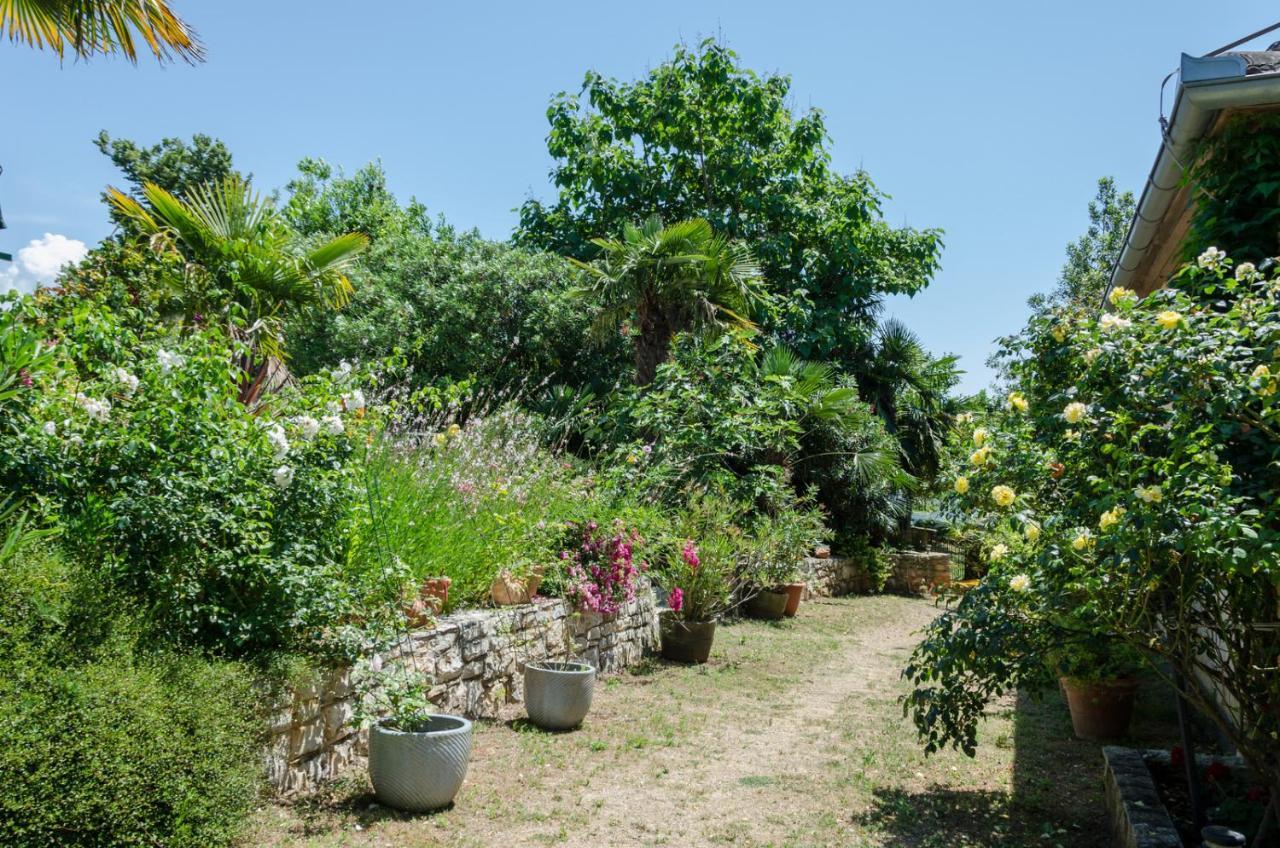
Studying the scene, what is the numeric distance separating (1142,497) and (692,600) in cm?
553

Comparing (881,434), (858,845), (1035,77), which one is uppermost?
(1035,77)

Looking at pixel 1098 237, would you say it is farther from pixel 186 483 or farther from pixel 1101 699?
pixel 186 483

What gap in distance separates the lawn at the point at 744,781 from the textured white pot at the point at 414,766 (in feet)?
0.27

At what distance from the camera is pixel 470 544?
6082mm

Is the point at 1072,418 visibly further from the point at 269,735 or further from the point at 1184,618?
the point at 269,735

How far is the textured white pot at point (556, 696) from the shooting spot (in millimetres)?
5734

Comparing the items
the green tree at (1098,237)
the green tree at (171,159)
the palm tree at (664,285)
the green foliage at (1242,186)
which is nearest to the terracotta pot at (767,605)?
the palm tree at (664,285)

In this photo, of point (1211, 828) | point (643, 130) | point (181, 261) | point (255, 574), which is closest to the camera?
point (1211, 828)

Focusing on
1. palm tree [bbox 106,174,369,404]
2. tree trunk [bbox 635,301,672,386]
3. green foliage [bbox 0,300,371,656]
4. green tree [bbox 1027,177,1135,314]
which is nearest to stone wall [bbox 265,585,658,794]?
green foliage [bbox 0,300,371,656]

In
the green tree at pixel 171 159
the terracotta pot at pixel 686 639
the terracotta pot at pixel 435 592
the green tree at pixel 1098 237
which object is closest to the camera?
the terracotta pot at pixel 435 592

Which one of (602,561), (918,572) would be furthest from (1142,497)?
(918,572)

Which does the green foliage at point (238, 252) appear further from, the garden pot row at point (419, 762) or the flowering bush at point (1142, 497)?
the flowering bush at point (1142, 497)

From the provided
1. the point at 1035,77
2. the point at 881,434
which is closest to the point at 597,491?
the point at 1035,77

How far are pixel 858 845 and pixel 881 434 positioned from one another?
10.9 meters
